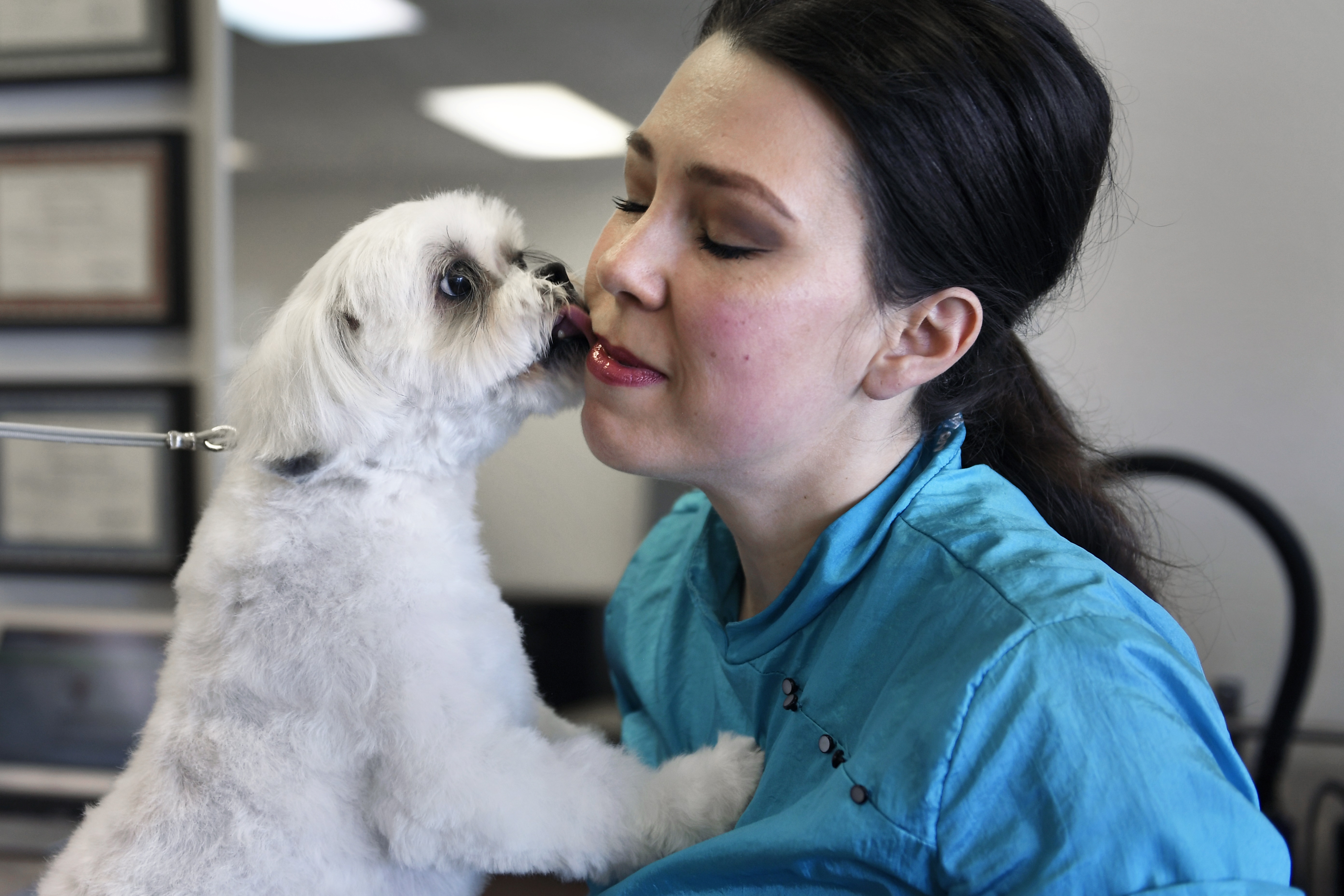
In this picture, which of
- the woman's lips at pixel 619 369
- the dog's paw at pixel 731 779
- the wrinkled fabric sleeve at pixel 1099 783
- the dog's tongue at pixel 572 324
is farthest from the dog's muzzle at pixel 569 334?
the wrinkled fabric sleeve at pixel 1099 783

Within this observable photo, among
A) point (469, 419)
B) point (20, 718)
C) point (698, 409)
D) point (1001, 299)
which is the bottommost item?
point (20, 718)

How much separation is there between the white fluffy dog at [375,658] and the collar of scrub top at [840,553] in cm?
12

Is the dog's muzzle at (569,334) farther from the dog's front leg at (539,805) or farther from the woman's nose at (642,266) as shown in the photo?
the dog's front leg at (539,805)

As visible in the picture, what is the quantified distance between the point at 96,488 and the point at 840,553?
6.38 ft

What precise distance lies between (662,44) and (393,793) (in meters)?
1.49

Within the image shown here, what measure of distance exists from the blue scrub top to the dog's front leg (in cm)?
4

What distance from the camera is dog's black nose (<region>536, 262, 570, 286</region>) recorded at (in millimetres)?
1021

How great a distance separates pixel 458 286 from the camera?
100 cm

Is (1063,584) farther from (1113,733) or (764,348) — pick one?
(764,348)

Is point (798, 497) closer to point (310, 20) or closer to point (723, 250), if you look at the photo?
point (723, 250)

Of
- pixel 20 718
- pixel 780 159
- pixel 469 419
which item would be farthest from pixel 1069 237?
pixel 20 718

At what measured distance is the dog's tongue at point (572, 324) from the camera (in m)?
0.97

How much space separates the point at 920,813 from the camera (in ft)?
1.97

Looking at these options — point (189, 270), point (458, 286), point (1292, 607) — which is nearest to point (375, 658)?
point (458, 286)
